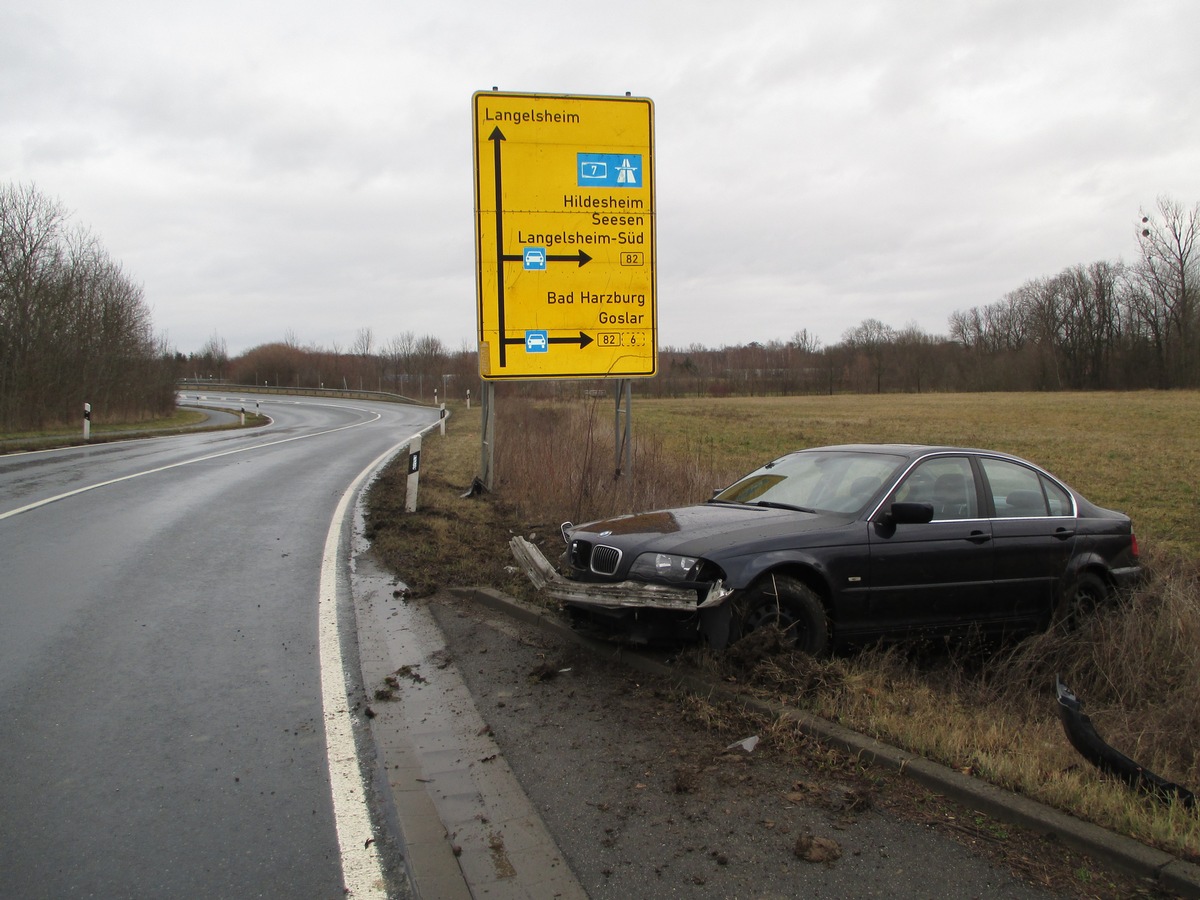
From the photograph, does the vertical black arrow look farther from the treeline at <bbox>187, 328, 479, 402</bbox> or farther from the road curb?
the treeline at <bbox>187, 328, 479, 402</bbox>

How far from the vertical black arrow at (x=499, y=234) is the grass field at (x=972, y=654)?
6.51ft

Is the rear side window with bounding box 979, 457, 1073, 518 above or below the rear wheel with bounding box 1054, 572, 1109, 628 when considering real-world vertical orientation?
above

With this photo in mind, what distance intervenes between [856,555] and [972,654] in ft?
4.84

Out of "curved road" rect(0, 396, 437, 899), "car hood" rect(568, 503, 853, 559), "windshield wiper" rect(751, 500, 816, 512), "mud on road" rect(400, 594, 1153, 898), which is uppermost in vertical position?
"windshield wiper" rect(751, 500, 816, 512)

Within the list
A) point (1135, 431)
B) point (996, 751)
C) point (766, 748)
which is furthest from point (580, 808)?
point (1135, 431)

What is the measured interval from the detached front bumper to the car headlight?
0.08 metres

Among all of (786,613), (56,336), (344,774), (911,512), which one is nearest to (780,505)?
(911,512)

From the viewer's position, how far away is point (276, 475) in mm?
16188

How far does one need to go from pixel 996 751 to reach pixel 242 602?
219 inches

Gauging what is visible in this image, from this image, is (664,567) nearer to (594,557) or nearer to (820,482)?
(594,557)

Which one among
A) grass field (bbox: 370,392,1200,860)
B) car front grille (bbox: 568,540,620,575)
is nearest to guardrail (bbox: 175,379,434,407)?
grass field (bbox: 370,392,1200,860)

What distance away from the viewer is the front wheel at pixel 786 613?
5180mm

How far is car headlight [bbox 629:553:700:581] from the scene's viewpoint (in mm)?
5207

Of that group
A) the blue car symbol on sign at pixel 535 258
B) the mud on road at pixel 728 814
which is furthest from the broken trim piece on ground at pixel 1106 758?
the blue car symbol on sign at pixel 535 258
